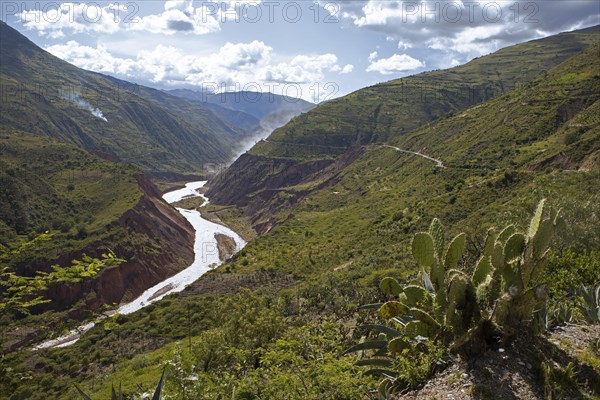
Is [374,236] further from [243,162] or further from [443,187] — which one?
[243,162]

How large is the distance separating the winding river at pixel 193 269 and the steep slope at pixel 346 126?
14072mm

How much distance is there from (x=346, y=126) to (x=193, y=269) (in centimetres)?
8084

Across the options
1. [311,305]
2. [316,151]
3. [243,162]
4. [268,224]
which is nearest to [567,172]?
[311,305]

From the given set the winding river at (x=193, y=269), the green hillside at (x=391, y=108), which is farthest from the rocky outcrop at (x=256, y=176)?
the winding river at (x=193, y=269)

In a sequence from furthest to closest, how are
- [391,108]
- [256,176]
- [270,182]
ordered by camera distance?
[391,108], [256,176], [270,182]

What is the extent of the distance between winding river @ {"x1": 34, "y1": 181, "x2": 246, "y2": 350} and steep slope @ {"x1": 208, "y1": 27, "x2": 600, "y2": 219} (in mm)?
14072

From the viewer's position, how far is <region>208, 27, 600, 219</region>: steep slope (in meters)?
126

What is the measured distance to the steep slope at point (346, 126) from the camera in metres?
126

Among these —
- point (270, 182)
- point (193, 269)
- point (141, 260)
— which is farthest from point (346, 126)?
point (141, 260)

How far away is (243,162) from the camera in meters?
150

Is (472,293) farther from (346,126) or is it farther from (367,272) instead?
(346,126)

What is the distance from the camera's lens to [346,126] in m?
140

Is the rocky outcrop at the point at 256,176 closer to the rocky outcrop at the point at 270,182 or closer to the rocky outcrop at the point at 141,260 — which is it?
the rocky outcrop at the point at 270,182

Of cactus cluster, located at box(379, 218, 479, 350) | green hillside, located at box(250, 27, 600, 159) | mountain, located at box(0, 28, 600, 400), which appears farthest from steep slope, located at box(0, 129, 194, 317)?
green hillside, located at box(250, 27, 600, 159)
